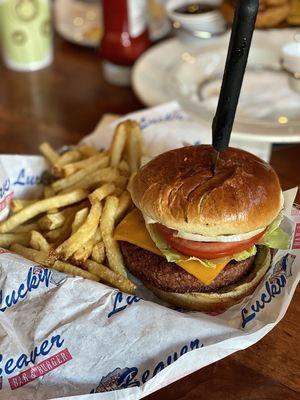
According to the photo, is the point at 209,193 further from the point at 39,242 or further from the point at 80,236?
the point at 39,242

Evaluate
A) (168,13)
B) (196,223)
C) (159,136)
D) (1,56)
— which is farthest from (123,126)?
(1,56)

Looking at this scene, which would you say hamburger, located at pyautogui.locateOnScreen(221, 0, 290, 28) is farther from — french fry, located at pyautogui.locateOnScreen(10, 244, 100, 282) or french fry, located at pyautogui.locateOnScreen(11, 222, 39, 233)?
french fry, located at pyautogui.locateOnScreen(10, 244, 100, 282)

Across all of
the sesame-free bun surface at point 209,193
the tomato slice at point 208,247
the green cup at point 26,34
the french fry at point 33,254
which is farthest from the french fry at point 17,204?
the green cup at point 26,34

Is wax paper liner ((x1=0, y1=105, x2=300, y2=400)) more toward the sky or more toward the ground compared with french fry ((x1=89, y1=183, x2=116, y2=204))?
more toward the ground

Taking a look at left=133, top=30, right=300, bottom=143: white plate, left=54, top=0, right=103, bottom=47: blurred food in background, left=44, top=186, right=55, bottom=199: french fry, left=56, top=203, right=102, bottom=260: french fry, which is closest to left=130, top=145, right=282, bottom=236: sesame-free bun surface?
left=56, top=203, right=102, bottom=260: french fry

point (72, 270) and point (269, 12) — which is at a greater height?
point (269, 12)

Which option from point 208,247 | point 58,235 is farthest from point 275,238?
point 58,235

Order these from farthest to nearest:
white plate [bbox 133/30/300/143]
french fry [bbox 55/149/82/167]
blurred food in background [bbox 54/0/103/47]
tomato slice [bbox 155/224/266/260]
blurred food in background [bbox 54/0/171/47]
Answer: blurred food in background [bbox 54/0/103/47]
blurred food in background [bbox 54/0/171/47]
white plate [bbox 133/30/300/143]
french fry [bbox 55/149/82/167]
tomato slice [bbox 155/224/266/260]

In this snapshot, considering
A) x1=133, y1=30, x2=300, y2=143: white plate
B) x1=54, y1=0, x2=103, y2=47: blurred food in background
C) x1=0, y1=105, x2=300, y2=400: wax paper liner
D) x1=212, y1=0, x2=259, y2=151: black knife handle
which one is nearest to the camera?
x1=212, y1=0, x2=259, y2=151: black knife handle

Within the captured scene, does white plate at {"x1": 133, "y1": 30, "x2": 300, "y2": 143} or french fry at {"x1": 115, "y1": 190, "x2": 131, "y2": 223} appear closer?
french fry at {"x1": 115, "y1": 190, "x2": 131, "y2": 223}

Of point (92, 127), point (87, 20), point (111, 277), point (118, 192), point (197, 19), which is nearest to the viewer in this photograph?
point (111, 277)
